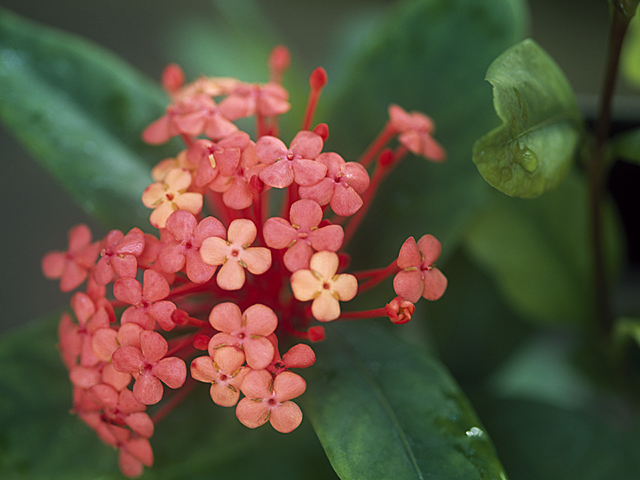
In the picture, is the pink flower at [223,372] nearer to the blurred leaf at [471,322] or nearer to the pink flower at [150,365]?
the pink flower at [150,365]

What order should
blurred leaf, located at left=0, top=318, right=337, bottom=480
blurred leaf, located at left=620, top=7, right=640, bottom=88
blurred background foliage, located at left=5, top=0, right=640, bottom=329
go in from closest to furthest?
blurred leaf, located at left=0, top=318, right=337, bottom=480
blurred leaf, located at left=620, top=7, right=640, bottom=88
blurred background foliage, located at left=5, top=0, right=640, bottom=329

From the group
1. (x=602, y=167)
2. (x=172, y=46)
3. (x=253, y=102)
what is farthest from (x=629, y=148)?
(x=172, y=46)

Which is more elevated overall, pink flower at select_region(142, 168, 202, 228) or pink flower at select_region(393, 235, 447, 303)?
pink flower at select_region(393, 235, 447, 303)

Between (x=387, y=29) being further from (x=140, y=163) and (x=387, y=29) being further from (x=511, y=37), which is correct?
(x=140, y=163)

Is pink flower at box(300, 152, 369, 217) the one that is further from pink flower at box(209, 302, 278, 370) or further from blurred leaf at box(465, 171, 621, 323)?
blurred leaf at box(465, 171, 621, 323)

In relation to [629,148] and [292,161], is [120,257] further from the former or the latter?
[629,148]

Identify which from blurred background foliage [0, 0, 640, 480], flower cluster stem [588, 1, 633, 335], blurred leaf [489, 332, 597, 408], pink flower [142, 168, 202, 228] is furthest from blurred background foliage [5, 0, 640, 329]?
pink flower [142, 168, 202, 228]

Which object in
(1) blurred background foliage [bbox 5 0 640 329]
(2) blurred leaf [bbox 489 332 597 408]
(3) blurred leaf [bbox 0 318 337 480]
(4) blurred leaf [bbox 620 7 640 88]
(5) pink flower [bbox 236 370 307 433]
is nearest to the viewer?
(5) pink flower [bbox 236 370 307 433]

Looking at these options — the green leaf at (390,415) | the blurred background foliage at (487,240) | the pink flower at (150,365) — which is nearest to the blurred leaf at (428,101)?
the blurred background foliage at (487,240)
